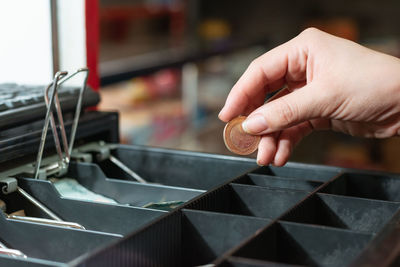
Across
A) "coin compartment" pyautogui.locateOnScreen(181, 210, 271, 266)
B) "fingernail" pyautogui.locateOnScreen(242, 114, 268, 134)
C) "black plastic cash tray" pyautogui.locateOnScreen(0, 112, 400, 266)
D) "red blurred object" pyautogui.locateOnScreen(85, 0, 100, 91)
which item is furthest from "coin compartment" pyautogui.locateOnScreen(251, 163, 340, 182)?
"red blurred object" pyautogui.locateOnScreen(85, 0, 100, 91)

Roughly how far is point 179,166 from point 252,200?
27 centimetres

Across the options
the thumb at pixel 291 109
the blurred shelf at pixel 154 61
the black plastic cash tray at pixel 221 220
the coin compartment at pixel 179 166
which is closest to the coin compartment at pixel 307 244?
the black plastic cash tray at pixel 221 220

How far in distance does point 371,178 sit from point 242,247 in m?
0.46

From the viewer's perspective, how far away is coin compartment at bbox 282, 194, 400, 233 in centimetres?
93

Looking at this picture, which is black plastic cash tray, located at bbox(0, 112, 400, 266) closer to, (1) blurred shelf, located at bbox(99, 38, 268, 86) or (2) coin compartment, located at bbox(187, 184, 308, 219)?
(2) coin compartment, located at bbox(187, 184, 308, 219)

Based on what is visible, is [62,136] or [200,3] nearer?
[62,136]

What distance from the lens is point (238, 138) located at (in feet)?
3.59

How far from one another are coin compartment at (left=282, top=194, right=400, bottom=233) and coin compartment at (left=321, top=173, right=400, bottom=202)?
106 millimetres

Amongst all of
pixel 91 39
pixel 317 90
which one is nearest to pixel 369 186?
pixel 317 90

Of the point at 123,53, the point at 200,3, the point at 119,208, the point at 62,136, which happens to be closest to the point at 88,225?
the point at 119,208

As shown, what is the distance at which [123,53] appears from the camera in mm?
4250

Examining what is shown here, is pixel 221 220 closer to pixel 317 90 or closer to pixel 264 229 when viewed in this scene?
pixel 264 229

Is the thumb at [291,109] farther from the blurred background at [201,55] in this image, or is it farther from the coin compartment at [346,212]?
the blurred background at [201,55]

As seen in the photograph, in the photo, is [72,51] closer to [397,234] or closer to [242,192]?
[242,192]
